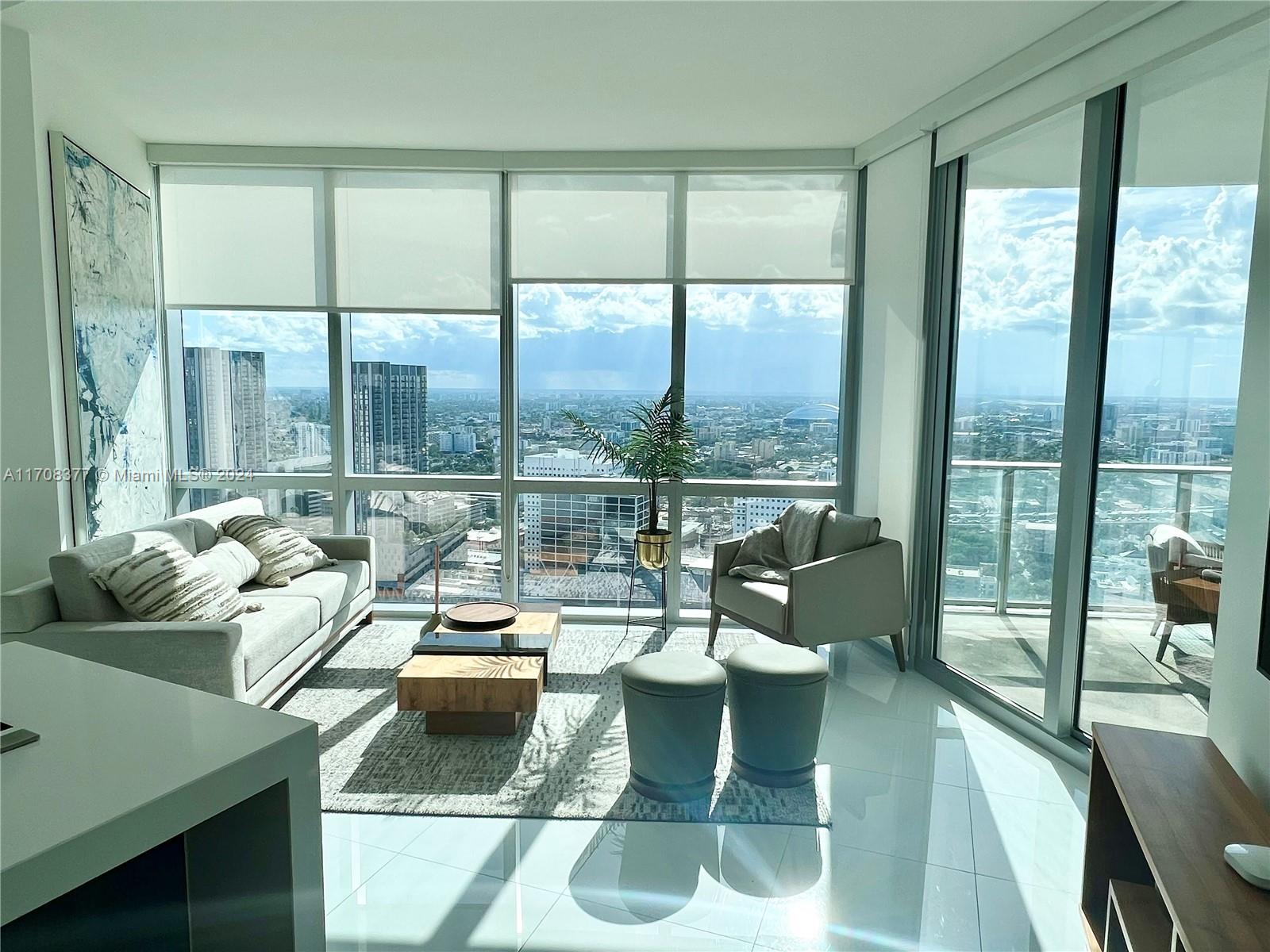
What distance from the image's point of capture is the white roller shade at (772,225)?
4961 mm

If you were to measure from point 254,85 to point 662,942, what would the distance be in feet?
13.6

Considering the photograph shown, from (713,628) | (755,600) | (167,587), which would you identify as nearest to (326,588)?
(167,587)

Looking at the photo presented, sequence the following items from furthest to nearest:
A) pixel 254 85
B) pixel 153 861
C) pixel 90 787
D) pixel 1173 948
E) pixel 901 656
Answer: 1. pixel 901 656
2. pixel 254 85
3. pixel 1173 948
4. pixel 153 861
5. pixel 90 787

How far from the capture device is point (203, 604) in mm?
3424

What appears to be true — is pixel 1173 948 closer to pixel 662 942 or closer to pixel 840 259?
pixel 662 942

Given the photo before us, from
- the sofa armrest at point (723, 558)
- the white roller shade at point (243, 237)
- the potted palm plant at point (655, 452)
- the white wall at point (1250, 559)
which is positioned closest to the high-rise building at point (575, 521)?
the potted palm plant at point (655, 452)

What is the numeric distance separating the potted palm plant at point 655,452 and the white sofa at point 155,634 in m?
2.02

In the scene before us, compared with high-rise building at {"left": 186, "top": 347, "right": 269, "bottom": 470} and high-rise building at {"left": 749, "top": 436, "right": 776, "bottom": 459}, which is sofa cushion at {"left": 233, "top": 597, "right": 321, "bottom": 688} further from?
high-rise building at {"left": 749, "top": 436, "right": 776, "bottom": 459}

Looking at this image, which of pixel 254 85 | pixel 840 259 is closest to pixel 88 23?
pixel 254 85

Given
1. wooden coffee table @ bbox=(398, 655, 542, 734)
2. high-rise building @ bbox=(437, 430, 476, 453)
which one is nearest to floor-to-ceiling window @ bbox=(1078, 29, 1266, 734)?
wooden coffee table @ bbox=(398, 655, 542, 734)

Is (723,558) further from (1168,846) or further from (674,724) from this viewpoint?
(1168,846)

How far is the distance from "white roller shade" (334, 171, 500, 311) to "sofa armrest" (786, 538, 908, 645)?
2.71 meters

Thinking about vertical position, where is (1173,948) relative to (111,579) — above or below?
below

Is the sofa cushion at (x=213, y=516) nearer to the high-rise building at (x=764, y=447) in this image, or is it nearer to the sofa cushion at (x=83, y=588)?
the sofa cushion at (x=83, y=588)
